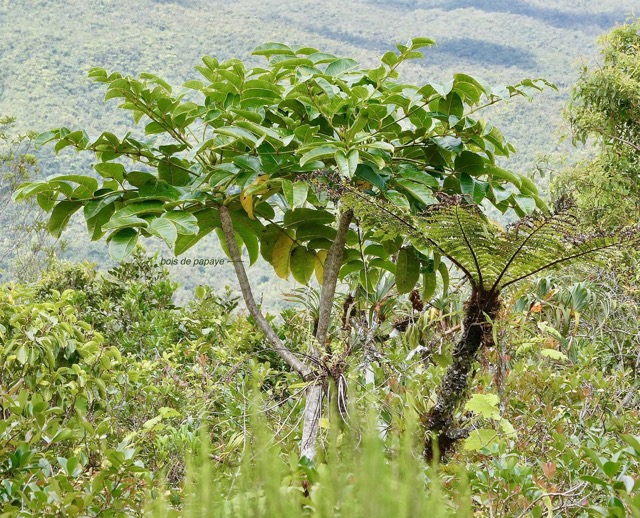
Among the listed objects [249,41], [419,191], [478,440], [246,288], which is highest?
[419,191]

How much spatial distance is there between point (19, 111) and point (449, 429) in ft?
74.9

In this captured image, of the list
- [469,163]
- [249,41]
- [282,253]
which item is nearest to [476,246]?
[469,163]

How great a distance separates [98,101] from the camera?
22188mm

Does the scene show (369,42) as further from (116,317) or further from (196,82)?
(196,82)

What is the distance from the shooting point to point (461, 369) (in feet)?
4.47

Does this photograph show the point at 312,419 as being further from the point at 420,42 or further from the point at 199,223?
the point at 420,42

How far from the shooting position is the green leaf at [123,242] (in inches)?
43.6

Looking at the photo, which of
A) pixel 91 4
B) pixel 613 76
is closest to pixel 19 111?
pixel 91 4

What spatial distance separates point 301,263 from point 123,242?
42cm

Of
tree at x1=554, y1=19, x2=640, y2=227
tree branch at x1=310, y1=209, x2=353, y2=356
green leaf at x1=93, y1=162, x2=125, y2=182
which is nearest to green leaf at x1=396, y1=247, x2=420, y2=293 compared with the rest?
tree branch at x1=310, y1=209, x2=353, y2=356

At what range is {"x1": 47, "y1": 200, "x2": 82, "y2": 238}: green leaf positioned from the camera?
124cm

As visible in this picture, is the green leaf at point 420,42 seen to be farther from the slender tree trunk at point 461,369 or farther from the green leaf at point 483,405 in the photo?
the green leaf at point 483,405

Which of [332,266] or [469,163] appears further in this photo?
[332,266]

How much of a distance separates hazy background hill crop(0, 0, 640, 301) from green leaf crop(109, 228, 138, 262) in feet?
43.4
